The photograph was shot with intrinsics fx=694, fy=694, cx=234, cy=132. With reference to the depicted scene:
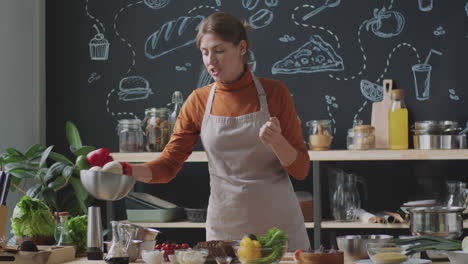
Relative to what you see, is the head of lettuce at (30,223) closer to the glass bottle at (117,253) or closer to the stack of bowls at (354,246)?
the glass bottle at (117,253)

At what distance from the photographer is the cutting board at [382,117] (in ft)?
13.8

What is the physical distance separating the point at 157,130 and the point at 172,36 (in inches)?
29.8

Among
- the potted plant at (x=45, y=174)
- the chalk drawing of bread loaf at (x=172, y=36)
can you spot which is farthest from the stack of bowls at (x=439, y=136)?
the potted plant at (x=45, y=174)

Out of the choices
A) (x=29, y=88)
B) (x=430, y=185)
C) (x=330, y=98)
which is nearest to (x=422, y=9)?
(x=330, y=98)

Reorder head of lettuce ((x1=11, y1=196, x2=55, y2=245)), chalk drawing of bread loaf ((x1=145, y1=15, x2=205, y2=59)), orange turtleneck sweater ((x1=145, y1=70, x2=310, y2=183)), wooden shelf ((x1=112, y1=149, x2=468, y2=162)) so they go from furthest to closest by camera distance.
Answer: chalk drawing of bread loaf ((x1=145, y1=15, x2=205, y2=59)), wooden shelf ((x1=112, y1=149, x2=468, y2=162)), orange turtleneck sweater ((x1=145, y1=70, x2=310, y2=183)), head of lettuce ((x1=11, y1=196, x2=55, y2=245))

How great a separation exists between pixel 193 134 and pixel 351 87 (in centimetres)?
177

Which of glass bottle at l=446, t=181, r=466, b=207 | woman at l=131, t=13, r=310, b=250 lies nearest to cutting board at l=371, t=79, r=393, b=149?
glass bottle at l=446, t=181, r=466, b=207

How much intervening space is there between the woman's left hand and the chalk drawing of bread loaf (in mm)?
2400

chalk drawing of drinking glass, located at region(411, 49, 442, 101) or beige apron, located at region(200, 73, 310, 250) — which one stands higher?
chalk drawing of drinking glass, located at region(411, 49, 442, 101)

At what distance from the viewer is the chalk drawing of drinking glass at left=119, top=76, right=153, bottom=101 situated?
4754mm

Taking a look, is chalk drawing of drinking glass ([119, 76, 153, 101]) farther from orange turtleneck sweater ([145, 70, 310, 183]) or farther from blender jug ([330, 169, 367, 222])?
orange turtleneck sweater ([145, 70, 310, 183])

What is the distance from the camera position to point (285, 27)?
452 centimetres

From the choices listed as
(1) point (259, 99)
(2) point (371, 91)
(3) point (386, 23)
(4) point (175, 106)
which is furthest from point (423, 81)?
(1) point (259, 99)

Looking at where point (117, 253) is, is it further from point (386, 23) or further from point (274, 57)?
point (386, 23)
